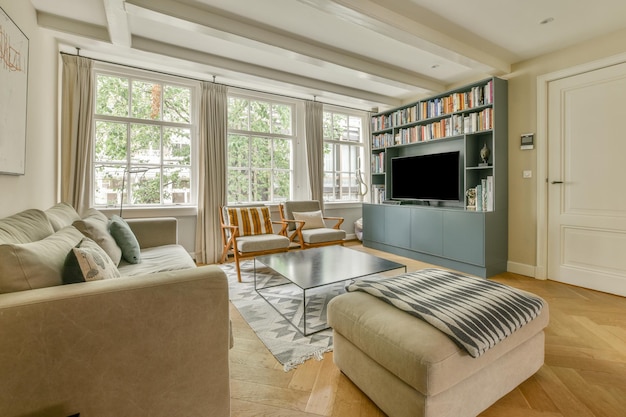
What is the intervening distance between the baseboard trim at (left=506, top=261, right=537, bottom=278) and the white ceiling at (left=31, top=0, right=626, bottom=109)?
2.31 metres

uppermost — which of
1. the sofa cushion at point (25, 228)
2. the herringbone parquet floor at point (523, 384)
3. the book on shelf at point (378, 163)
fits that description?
the book on shelf at point (378, 163)

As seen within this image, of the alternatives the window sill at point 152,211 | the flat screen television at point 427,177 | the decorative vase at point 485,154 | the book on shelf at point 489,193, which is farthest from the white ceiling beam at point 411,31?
the window sill at point 152,211

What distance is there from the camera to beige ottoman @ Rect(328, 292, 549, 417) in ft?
3.81

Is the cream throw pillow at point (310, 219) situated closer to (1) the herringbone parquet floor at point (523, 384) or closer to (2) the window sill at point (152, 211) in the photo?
(2) the window sill at point (152, 211)

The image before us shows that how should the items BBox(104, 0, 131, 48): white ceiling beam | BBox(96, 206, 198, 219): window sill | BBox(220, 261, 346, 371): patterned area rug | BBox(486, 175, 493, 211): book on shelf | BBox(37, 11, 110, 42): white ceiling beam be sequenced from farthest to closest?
BBox(96, 206, 198, 219): window sill → BBox(486, 175, 493, 211): book on shelf → BBox(37, 11, 110, 42): white ceiling beam → BBox(104, 0, 131, 48): white ceiling beam → BBox(220, 261, 346, 371): patterned area rug

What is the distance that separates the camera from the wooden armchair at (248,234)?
3.41m

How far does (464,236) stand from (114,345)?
3.58 metres

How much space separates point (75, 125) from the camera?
339 cm

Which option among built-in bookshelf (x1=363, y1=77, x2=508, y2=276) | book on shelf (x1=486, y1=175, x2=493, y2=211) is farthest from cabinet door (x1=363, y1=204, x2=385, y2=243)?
book on shelf (x1=486, y1=175, x2=493, y2=211)

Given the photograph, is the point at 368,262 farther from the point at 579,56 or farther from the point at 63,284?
the point at 579,56

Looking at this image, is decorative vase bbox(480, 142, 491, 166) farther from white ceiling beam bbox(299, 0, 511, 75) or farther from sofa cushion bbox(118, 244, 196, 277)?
sofa cushion bbox(118, 244, 196, 277)

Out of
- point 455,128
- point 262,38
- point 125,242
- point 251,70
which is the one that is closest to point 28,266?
point 125,242

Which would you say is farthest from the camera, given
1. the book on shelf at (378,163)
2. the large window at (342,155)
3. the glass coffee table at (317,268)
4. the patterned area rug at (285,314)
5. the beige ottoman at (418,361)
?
the large window at (342,155)

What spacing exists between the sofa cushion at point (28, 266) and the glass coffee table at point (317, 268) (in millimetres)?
1310
